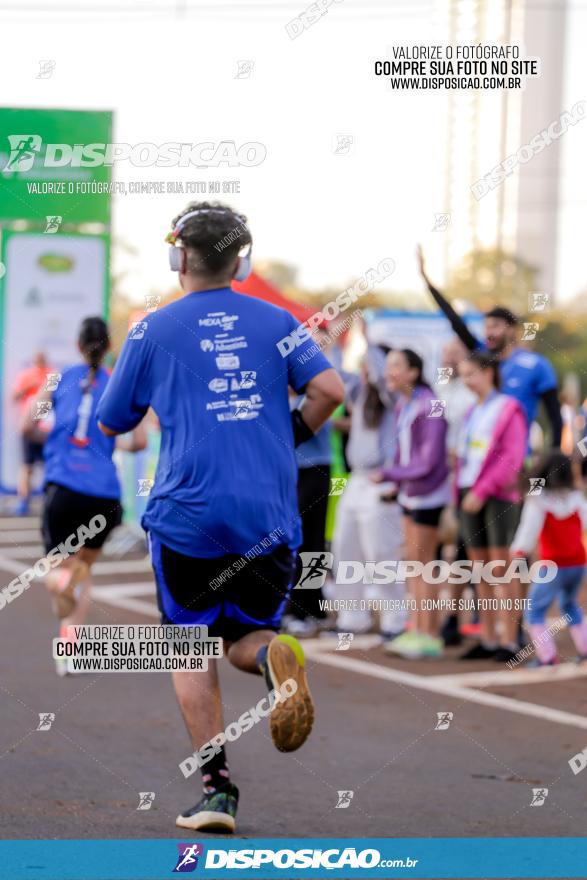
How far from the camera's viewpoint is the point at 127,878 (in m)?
4.36

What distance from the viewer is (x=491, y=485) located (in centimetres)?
933

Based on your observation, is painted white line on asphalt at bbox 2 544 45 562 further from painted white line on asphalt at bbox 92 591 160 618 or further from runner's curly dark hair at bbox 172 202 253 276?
runner's curly dark hair at bbox 172 202 253 276

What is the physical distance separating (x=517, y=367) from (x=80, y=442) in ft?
9.11

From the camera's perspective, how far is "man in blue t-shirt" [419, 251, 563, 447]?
9.48 m

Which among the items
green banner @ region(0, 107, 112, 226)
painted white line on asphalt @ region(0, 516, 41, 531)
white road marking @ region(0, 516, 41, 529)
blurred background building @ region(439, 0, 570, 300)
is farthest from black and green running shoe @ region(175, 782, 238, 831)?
white road marking @ region(0, 516, 41, 529)

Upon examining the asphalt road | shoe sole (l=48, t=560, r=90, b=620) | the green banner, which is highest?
the green banner

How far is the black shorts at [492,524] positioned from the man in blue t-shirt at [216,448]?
4.40 metres

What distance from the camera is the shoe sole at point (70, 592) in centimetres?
859

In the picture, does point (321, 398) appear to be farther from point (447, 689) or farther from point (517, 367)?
point (517, 367)

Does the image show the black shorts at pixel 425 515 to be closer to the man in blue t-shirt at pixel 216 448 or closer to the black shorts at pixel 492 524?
the black shorts at pixel 492 524

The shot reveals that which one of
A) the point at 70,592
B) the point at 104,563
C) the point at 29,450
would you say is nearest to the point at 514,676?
the point at 70,592

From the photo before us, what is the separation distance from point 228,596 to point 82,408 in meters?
3.72

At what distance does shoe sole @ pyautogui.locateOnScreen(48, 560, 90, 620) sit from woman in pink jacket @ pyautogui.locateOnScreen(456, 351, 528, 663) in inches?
93.6

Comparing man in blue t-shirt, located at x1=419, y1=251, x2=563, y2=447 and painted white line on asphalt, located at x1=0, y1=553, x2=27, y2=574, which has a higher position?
man in blue t-shirt, located at x1=419, y1=251, x2=563, y2=447
